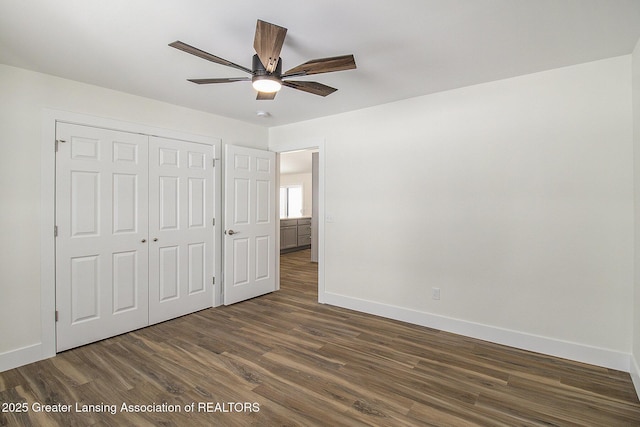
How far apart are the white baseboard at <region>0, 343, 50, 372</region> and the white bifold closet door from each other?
0.45 feet

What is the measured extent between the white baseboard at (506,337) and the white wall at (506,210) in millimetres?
11

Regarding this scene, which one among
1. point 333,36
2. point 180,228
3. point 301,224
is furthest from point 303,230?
point 333,36

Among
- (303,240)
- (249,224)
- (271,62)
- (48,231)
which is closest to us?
(271,62)

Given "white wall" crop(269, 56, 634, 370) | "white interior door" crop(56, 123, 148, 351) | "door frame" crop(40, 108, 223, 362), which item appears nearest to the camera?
"white wall" crop(269, 56, 634, 370)

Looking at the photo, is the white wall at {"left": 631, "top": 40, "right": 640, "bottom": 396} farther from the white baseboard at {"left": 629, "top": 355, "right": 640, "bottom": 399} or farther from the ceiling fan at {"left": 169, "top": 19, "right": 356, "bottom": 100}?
the ceiling fan at {"left": 169, "top": 19, "right": 356, "bottom": 100}

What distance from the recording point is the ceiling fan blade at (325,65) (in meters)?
1.95

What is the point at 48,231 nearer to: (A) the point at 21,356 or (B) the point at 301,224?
(A) the point at 21,356

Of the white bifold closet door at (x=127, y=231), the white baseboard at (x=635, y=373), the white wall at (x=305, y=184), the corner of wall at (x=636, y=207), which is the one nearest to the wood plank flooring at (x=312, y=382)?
the white baseboard at (x=635, y=373)

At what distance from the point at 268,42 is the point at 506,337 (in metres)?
3.23

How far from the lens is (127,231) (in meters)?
3.25

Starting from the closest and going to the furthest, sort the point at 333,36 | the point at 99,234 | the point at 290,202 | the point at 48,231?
the point at 333,36 → the point at 48,231 → the point at 99,234 → the point at 290,202

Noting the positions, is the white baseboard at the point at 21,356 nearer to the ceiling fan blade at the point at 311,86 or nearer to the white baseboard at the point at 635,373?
the ceiling fan blade at the point at 311,86

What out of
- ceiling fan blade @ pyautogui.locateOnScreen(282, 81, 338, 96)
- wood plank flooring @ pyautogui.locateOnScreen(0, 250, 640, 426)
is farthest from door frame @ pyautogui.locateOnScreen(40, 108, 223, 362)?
Result: ceiling fan blade @ pyautogui.locateOnScreen(282, 81, 338, 96)

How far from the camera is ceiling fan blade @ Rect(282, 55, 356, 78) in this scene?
1953mm
